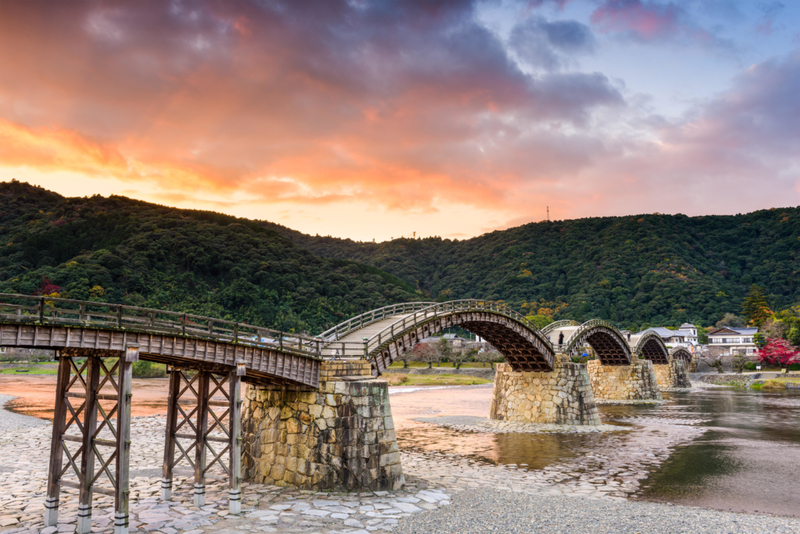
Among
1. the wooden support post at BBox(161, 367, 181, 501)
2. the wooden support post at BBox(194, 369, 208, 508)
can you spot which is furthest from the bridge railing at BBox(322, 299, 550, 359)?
the wooden support post at BBox(161, 367, 181, 501)

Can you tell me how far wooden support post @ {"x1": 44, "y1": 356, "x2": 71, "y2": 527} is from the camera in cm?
1275

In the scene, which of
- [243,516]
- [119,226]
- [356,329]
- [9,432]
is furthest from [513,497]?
[119,226]

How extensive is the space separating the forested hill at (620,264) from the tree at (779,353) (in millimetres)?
31349

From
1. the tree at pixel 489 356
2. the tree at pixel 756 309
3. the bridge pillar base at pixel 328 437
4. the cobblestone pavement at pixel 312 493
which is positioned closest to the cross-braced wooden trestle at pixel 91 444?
the cobblestone pavement at pixel 312 493

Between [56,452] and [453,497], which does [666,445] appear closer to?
[453,497]

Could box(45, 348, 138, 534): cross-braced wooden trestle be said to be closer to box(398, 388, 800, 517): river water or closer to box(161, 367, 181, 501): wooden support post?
box(161, 367, 181, 501): wooden support post

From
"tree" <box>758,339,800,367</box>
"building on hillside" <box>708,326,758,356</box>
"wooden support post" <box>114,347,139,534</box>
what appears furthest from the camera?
"building on hillside" <box>708,326,758,356</box>

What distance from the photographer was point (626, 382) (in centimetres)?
5941

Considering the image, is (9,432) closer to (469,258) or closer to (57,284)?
(57,284)

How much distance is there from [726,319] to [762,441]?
96167mm

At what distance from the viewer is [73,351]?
1313cm

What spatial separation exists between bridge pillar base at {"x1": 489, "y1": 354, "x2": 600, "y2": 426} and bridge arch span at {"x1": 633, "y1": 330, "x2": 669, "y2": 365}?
33102 millimetres

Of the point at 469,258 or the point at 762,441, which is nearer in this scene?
the point at 762,441

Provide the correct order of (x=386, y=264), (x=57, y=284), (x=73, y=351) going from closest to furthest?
(x=73, y=351), (x=57, y=284), (x=386, y=264)
